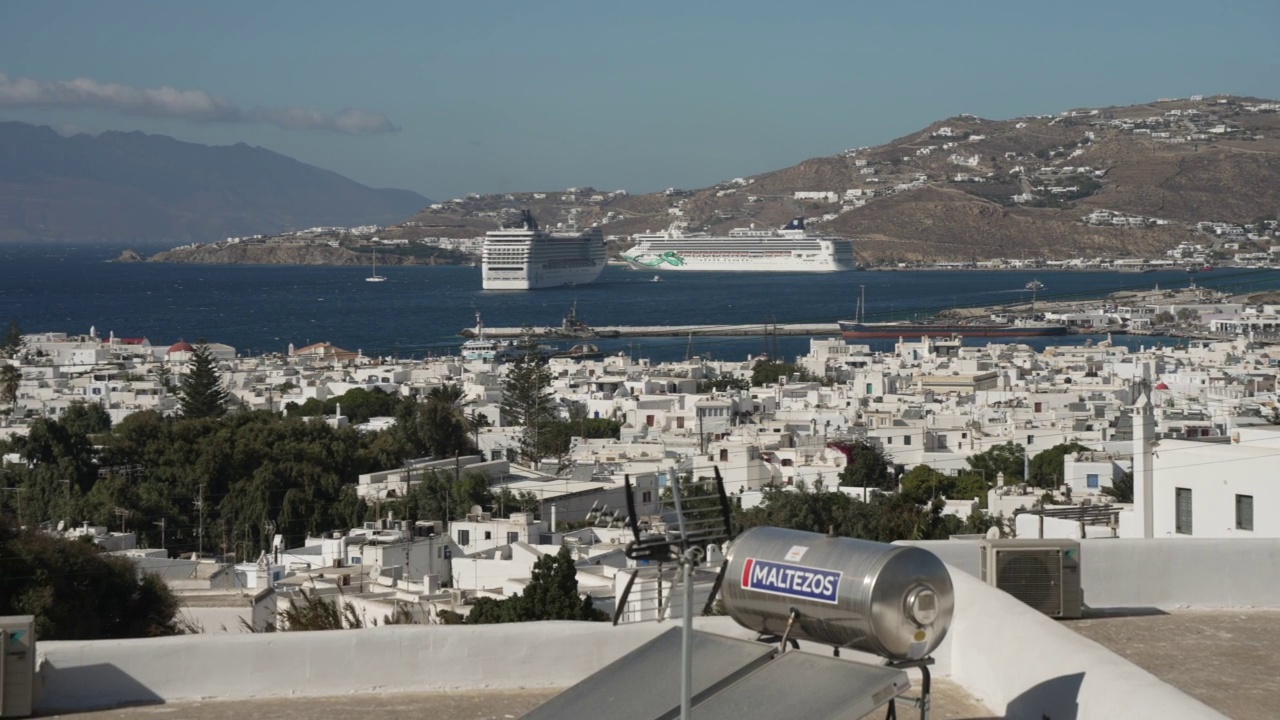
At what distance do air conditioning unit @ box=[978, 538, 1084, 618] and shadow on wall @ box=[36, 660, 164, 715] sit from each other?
1.66m

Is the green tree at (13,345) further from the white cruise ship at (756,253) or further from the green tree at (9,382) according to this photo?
the white cruise ship at (756,253)

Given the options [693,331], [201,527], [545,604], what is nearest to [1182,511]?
[545,604]

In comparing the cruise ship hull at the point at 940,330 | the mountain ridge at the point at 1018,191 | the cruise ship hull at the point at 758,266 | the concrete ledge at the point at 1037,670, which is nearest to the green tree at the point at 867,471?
the concrete ledge at the point at 1037,670

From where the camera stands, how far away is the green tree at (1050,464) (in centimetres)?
1761

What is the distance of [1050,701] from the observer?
8.52ft

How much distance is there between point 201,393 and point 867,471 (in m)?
12.5

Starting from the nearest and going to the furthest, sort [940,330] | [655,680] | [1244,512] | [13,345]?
1. [655,680]
2. [1244,512]
3. [13,345]
4. [940,330]

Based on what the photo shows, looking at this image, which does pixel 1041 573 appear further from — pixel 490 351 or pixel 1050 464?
pixel 490 351

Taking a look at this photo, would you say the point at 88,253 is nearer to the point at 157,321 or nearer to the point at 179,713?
the point at 157,321

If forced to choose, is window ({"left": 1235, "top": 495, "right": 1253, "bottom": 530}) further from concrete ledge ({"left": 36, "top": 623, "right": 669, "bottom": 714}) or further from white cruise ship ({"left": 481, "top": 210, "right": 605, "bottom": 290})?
white cruise ship ({"left": 481, "top": 210, "right": 605, "bottom": 290})

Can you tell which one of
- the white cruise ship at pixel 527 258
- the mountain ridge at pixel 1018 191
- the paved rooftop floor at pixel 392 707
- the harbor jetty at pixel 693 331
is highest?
the mountain ridge at pixel 1018 191

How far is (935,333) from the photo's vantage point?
189 feet

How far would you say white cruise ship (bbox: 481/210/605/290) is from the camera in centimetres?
9300

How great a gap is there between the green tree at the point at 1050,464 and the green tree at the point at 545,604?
1136 centimetres
